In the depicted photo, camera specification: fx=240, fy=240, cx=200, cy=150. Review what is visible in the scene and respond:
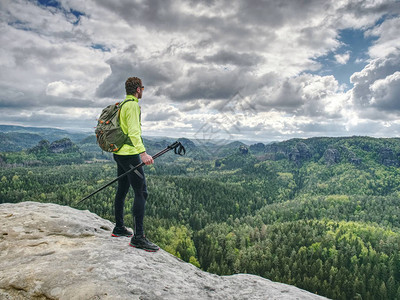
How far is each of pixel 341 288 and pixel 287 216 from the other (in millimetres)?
110649

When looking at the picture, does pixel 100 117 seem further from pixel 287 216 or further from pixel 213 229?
pixel 287 216

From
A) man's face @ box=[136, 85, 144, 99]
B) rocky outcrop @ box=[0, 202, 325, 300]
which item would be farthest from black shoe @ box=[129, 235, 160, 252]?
man's face @ box=[136, 85, 144, 99]

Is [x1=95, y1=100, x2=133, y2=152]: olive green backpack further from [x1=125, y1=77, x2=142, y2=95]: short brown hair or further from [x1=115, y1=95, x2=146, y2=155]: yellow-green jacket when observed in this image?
[x1=125, y1=77, x2=142, y2=95]: short brown hair

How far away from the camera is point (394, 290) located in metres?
94.2

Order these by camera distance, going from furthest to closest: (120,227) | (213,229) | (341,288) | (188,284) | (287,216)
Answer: (287,216) < (213,229) < (341,288) < (120,227) < (188,284)

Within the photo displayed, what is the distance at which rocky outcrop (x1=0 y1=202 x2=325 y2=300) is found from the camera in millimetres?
7375

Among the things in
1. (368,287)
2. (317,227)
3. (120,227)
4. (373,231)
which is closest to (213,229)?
(317,227)

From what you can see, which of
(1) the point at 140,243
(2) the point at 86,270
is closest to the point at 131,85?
(1) the point at 140,243

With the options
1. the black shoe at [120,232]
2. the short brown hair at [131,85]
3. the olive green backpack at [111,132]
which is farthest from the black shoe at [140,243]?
the short brown hair at [131,85]

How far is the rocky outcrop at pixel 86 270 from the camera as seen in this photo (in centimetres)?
738

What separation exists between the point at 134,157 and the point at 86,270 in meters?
4.61

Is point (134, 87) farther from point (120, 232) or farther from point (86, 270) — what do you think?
point (120, 232)

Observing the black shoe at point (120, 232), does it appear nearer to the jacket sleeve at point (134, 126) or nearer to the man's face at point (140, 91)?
the jacket sleeve at point (134, 126)

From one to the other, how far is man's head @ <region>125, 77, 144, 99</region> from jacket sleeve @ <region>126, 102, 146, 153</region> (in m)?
0.83
